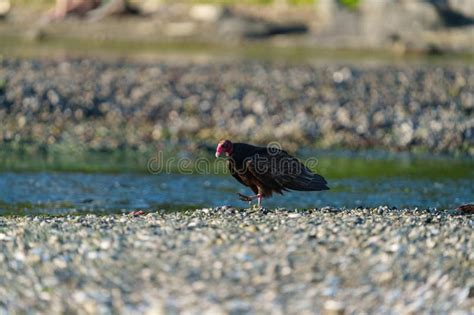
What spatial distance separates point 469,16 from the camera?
44.5m

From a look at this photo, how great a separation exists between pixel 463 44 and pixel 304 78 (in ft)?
47.5

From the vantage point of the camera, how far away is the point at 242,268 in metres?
10.0

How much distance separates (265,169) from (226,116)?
1020cm

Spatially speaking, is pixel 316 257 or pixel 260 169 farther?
pixel 260 169

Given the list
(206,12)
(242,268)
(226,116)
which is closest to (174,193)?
(226,116)

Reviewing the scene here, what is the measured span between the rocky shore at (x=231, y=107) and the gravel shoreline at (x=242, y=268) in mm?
10684

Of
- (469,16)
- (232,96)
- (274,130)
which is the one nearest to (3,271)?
(274,130)

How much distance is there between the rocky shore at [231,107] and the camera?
73.8 ft

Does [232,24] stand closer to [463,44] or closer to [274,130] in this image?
[463,44]

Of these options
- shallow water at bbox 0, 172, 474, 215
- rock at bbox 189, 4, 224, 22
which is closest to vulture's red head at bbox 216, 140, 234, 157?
shallow water at bbox 0, 172, 474, 215

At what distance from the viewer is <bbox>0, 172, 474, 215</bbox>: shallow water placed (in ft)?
54.1

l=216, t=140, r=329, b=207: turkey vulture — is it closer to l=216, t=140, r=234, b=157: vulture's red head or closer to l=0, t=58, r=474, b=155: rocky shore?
l=216, t=140, r=234, b=157: vulture's red head

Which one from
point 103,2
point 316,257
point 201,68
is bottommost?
point 316,257

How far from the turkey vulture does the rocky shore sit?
7993 millimetres
